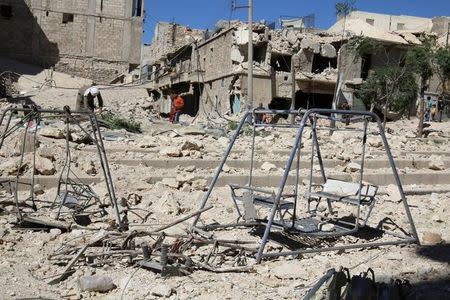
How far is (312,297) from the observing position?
9.82 feet

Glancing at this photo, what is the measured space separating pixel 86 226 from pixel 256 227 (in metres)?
1.64

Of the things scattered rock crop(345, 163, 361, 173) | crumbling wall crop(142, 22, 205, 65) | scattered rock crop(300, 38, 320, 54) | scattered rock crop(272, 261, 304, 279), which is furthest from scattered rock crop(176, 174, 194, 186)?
crumbling wall crop(142, 22, 205, 65)

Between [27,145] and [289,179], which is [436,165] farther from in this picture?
[27,145]

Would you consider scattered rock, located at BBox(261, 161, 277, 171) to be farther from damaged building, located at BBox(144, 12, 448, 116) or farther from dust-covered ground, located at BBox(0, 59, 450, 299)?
damaged building, located at BBox(144, 12, 448, 116)

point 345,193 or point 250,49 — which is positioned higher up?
point 250,49

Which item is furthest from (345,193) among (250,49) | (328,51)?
(328,51)

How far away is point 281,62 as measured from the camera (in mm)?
26750

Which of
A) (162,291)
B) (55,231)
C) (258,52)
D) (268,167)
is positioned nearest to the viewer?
(162,291)

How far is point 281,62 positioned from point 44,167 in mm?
21499

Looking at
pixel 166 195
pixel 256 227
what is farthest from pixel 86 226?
pixel 256 227

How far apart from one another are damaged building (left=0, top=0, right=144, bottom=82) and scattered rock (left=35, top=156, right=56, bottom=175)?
28.6 metres

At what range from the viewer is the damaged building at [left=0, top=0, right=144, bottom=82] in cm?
3281

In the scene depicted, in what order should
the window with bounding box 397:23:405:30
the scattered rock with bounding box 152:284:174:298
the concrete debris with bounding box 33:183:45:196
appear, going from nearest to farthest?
the scattered rock with bounding box 152:284:174:298 < the concrete debris with bounding box 33:183:45:196 < the window with bounding box 397:23:405:30

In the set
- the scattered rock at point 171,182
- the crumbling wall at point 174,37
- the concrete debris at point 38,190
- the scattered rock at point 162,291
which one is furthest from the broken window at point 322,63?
the scattered rock at point 162,291
